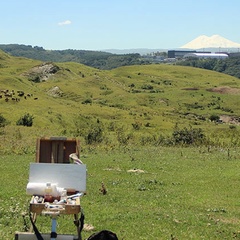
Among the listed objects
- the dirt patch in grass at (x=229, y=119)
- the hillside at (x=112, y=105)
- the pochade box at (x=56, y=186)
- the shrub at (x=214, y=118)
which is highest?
the pochade box at (x=56, y=186)

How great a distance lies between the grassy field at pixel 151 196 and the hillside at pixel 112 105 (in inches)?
287

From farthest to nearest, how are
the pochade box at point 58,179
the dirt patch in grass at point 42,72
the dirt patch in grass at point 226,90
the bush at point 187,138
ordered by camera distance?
the dirt patch in grass at point 42,72
the dirt patch in grass at point 226,90
the bush at point 187,138
the pochade box at point 58,179

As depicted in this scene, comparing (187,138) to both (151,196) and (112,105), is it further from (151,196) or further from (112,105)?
(112,105)

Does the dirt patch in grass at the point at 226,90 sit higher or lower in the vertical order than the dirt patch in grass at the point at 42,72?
lower

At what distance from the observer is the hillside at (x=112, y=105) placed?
41219mm

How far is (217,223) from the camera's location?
1323 centimetres

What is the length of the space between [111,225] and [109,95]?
99.2 metres

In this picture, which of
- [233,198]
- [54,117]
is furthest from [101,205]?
[54,117]

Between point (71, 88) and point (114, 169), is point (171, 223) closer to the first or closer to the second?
point (114, 169)

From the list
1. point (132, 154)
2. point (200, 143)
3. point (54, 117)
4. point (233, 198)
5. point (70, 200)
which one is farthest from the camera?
point (54, 117)

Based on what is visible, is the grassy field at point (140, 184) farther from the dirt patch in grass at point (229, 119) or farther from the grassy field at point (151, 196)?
the dirt patch in grass at point (229, 119)

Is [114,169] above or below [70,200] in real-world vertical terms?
below

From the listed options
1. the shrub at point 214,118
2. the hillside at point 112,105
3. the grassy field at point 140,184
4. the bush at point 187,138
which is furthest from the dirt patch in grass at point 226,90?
the bush at point 187,138

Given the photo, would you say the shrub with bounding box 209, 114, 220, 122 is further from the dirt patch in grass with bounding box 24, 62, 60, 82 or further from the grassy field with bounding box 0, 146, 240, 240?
the grassy field with bounding box 0, 146, 240, 240
